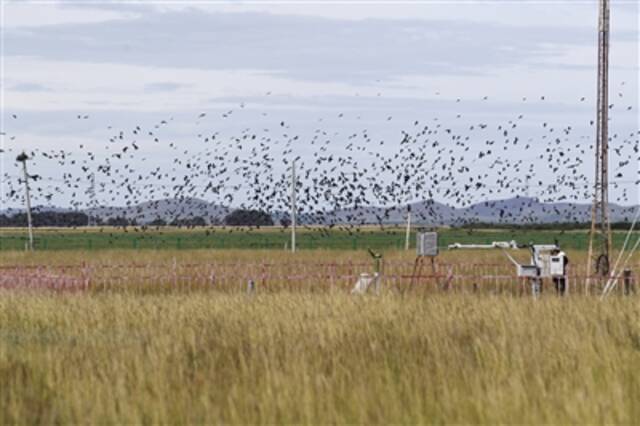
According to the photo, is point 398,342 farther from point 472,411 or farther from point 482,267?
point 482,267

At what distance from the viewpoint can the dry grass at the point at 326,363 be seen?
1159 centimetres

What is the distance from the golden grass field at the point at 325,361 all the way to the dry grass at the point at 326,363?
0.03m

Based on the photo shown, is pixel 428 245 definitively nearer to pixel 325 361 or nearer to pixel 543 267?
pixel 543 267

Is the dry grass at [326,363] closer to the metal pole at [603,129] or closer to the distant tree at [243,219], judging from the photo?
the metal pole at [603,129]

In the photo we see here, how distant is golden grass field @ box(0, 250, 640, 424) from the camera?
1159 centimetres

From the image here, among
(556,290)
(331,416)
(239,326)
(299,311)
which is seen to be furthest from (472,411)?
(556,290)

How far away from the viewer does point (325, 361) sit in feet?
48.3

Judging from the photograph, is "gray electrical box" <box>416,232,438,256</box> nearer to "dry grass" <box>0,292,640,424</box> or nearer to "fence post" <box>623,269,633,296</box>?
"fence post" <box>623,269,633,296</box>

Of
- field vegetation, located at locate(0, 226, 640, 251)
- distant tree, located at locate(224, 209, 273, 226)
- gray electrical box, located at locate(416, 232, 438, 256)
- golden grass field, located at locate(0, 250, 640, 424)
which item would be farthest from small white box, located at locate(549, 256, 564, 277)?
distant tree, located at locate(224, 209, 273, 226)

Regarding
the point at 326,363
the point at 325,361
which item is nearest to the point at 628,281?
the point at 325,361

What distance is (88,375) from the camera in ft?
45.8

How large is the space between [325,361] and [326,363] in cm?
13

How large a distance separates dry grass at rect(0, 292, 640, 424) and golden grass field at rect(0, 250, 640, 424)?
0.03 metres

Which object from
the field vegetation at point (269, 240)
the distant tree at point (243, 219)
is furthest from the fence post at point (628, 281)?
the distant tree at point (243, 219)
